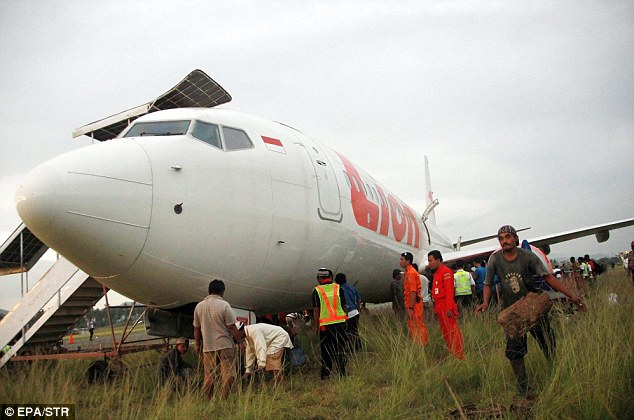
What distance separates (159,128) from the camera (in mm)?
5695

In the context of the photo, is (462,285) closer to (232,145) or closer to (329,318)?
(329,318)

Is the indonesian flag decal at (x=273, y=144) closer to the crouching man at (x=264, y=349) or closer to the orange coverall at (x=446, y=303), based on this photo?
the crouching man at (x=264, y=349)

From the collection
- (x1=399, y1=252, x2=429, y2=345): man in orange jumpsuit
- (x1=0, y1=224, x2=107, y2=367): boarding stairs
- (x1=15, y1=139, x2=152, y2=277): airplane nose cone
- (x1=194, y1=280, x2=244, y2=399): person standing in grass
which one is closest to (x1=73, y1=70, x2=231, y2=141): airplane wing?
(x1=0, y1=224, x2=107, y2=367): boarding stairs

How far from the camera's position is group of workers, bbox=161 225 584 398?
4.49 meters

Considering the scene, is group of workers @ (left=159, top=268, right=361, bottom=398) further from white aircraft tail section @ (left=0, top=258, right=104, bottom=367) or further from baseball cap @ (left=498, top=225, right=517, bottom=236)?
white aircraft tail section @ (left=0, top=258, right=104, bottom=367)

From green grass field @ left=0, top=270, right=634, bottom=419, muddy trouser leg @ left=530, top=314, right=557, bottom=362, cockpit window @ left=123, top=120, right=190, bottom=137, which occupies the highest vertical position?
cockpit window @ left=123, top=120, right=190, bottom=137

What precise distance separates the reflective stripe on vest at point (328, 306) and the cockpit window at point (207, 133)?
2270mm

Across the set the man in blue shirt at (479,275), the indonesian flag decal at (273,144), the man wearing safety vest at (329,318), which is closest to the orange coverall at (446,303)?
the man wearing safety vest at (329,318)

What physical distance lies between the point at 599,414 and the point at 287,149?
15.2ft

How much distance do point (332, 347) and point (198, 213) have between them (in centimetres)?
248

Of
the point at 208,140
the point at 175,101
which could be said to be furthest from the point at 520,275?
the point at 175,101

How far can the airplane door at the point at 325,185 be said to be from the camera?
6.66 meters

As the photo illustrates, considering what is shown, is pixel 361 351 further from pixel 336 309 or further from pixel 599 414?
pixel 599 414

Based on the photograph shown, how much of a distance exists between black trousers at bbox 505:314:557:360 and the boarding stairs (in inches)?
264
